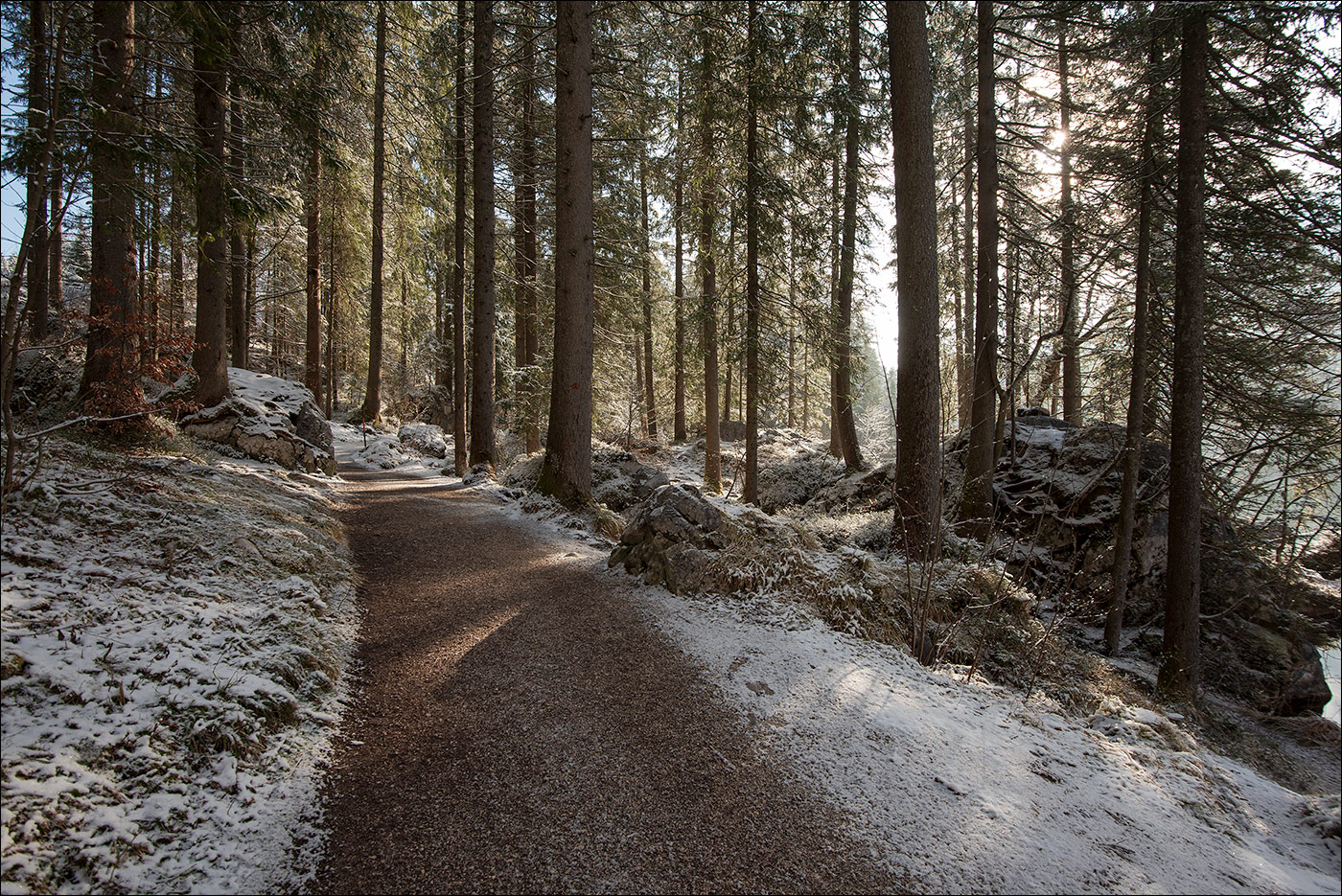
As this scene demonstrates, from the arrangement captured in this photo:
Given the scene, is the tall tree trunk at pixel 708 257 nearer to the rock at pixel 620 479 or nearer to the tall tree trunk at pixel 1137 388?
the rock at pixel 620 479

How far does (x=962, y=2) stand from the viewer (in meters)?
10.8

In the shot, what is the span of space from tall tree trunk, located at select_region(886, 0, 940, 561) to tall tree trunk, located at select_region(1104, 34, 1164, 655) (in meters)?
3.47

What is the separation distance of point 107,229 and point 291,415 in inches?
175

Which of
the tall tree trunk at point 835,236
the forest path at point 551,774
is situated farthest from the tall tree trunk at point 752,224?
the forest path at point 551,774

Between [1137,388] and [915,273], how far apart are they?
159 inches

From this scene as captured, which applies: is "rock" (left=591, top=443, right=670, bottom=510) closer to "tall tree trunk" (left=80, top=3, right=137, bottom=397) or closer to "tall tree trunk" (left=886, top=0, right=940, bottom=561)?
"tall tree trunk" (left=886, top=0, right=940, bottom=561)

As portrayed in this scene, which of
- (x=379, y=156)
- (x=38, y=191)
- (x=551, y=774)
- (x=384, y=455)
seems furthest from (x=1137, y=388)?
(x=379, y=156)

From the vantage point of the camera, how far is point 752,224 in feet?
34.4

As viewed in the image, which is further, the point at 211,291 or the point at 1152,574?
the point at 211,291

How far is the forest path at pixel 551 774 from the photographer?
2162 mm

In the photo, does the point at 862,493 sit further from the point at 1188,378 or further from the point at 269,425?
the point at 269,425

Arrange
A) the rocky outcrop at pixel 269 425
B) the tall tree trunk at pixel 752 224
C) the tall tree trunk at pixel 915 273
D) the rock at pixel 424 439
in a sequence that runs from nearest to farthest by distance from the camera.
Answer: the tall tree trunk at pixel 915 273, the rocky outcrop at pixel 269 425, the tall tree trunk at pixel 752 224, the rock at pixel 424 439

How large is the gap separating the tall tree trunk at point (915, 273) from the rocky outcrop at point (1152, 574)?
4.67 ft

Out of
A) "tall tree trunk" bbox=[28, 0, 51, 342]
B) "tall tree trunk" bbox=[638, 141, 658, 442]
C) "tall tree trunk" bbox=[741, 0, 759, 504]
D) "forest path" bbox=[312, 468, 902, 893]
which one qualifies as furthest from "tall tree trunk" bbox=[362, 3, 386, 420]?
"forest path" bbox=[312, 468, 902, 893]
